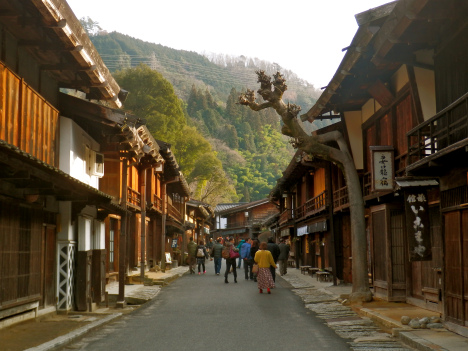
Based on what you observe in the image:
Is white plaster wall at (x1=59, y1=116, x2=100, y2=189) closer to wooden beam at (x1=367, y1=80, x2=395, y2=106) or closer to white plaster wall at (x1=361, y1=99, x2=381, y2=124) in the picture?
wooden beam at (x1=367, y1=80, x2=395, y2=106)

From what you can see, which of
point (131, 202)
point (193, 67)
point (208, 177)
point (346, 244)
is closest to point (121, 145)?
point (131, 202)

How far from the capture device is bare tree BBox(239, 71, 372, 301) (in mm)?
17062

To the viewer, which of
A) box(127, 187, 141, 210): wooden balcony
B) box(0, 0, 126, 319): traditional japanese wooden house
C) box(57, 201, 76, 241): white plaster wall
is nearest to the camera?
box(0, 0, 126, 319): traditional japanese wooden house

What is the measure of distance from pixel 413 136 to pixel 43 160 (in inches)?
351

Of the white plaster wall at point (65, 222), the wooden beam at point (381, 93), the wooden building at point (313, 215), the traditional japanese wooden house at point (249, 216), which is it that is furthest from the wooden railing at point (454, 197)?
the traditional japanese wooden house at point (249, 216)

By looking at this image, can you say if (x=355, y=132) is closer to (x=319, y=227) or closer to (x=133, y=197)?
(x=319, y=227)

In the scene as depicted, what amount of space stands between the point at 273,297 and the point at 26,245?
9.17m

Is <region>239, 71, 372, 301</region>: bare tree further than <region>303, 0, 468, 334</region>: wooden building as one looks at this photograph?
Yes

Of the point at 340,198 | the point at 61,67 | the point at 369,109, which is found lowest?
the point at 340,198

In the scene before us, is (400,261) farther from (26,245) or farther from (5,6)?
(5,6)

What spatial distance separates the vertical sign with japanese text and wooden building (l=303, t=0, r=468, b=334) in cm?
2

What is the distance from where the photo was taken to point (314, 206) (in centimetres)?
3347

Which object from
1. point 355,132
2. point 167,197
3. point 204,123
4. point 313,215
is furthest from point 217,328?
point 204,123

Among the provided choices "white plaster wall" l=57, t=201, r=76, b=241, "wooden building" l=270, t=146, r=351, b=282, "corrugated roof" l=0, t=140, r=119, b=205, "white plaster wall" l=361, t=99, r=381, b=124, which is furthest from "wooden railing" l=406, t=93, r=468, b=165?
"wooden building" l=270, t=146, r=351, b=282
